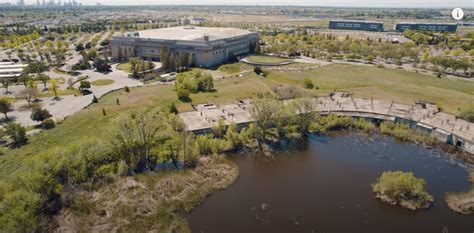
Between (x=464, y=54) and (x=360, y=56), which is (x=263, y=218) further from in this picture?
(x=464, y=54)

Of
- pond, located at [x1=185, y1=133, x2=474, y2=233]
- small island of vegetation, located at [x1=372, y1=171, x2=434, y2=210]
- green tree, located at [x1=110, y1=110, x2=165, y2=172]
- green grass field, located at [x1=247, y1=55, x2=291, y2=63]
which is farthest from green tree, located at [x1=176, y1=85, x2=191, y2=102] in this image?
green grass field, located at [x1=247, y1=55, x2=291, y2=63]

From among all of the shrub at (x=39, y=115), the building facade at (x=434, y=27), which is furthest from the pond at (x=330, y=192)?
the building facade at (x=434, y=27)

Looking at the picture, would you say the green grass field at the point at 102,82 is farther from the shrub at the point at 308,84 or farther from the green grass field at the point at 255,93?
the shrub at the point at 308,84

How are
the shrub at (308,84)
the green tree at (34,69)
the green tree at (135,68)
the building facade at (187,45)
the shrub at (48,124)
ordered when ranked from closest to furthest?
1. the shrub at (48,124)
2. the shrub at (308,84)
3. the green tree at (34,69)
4. the green tree at (135,68)
5. the building facade at (187,45)

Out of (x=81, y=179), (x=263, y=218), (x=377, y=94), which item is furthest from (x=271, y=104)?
(x=377, y=94)

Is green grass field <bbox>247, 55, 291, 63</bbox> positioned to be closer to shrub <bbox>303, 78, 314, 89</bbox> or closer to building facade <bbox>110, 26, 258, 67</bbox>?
building facade <bbox>110, 26, 258, 67</bbox>
